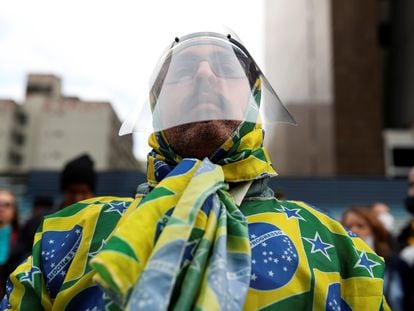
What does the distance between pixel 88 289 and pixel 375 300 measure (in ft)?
2.04

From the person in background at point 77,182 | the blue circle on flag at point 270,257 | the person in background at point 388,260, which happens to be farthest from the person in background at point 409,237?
the person in background at point 77,182

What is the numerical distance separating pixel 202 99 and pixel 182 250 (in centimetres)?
40

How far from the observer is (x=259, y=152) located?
1.10m

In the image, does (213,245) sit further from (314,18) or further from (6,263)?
(314,18)

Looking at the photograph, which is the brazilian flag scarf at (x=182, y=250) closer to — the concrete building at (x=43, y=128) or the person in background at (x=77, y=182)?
the person in background at (x=77, y=182)

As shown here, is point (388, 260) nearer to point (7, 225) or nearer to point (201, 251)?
point (201, 251)

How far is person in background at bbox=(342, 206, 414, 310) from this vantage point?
7.61 ft

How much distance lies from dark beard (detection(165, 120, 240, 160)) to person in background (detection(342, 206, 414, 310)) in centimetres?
174

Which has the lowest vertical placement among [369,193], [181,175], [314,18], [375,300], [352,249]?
[369,193]

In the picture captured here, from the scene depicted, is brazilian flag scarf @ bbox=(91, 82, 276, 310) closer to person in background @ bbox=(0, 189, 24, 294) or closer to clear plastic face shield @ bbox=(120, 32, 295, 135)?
clear plastic face shield @ bbox=(120, 32, 295, 135)

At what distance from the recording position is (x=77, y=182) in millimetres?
2631

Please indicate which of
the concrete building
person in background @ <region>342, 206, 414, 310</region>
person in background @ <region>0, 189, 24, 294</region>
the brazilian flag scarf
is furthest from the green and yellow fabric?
the concrete building

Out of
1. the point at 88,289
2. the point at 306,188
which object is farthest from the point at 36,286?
the point at 306,188

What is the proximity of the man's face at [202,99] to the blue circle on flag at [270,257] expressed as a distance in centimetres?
22
